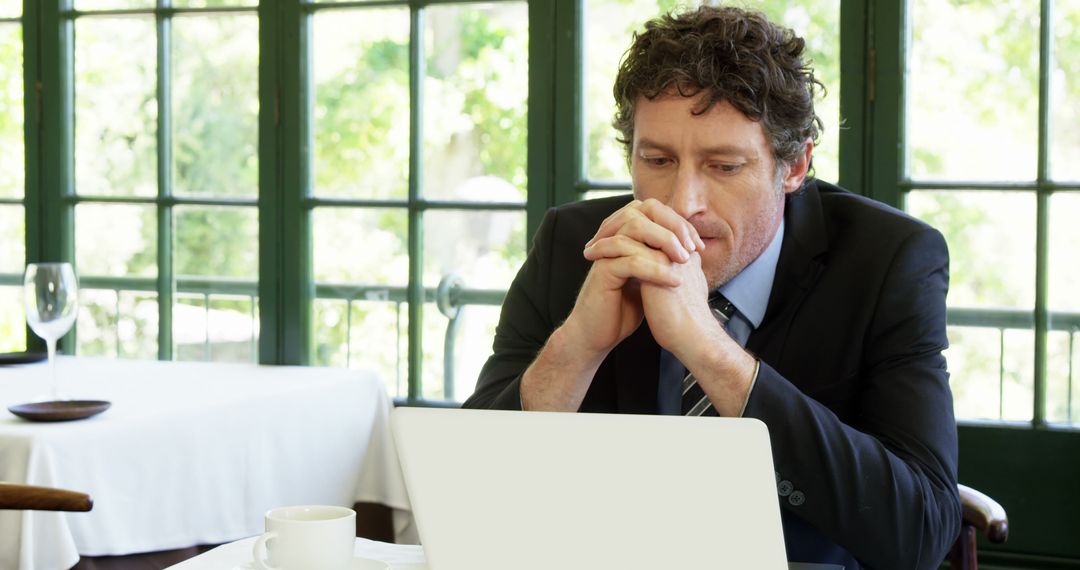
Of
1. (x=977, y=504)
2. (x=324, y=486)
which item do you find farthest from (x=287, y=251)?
(x=977, y=504)

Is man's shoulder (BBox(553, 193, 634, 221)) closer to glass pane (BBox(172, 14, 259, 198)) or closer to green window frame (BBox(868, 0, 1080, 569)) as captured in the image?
green window frame (BBox(868, 0, 1080, 569))

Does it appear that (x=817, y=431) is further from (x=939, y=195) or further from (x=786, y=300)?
(x=939, y=195)

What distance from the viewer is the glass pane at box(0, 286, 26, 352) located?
141 inches

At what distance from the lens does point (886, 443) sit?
134 centimetres

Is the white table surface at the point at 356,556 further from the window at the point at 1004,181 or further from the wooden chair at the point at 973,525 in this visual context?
the window at the point at 1004,181

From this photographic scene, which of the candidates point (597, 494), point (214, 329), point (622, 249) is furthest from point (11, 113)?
point (597, 494)

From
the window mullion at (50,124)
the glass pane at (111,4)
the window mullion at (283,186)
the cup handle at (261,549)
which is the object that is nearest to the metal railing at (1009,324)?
the window mullion at (283,186)

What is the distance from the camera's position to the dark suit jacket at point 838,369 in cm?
122

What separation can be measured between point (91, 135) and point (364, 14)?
3.01ft

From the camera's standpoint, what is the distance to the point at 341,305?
10.3 feet

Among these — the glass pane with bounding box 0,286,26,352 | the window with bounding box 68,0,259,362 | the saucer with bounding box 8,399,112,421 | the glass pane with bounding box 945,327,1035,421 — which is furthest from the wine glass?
the glass pane with bounding box 945,327,1035,421

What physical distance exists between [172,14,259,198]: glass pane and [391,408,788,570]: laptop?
2.63 meters

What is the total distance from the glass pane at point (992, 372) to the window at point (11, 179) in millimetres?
2604

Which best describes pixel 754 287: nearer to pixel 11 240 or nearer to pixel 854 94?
pixel 854 94
